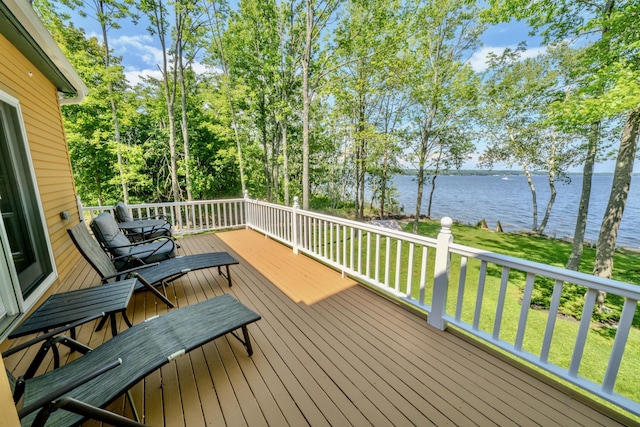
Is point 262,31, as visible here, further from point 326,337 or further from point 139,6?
point 326,337

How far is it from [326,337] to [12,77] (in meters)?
4.42

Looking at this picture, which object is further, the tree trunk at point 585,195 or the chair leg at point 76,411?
the tree trunk at point 585,195

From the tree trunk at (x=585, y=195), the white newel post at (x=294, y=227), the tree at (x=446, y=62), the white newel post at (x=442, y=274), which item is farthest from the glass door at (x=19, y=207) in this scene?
the tree at (x=446, y=62)

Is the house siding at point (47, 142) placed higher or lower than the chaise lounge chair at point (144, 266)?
higher

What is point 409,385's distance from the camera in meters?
1.82

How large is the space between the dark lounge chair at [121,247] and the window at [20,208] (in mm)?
607

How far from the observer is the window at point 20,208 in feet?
8.71

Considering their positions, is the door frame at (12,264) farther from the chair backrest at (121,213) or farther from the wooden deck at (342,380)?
the chair backrest at (121,213)

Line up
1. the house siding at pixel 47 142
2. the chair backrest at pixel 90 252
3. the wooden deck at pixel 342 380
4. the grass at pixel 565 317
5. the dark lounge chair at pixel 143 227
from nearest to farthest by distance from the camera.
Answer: the wooden deck at pixel 342 380, the chair backrest at pixel 90 252, the house siding at pixel 47 142, the grass at pixel 565 317, the dark lounge chair at pixel 143 227

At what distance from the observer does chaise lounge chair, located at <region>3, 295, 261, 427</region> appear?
1109 mm

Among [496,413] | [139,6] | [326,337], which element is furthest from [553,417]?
[139,6]

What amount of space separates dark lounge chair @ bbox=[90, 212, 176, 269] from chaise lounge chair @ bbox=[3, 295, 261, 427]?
1.68m

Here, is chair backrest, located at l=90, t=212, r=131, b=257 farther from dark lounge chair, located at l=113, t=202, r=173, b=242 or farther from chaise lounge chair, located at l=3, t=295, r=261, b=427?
chaise lounge chair, located at l=3, t=295, r=261, b=427

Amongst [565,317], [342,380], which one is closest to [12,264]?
[342,380]
